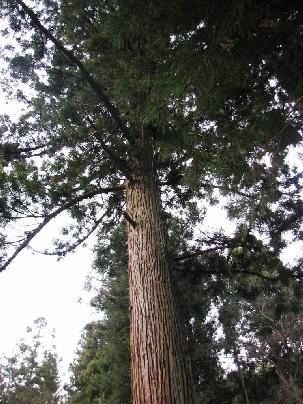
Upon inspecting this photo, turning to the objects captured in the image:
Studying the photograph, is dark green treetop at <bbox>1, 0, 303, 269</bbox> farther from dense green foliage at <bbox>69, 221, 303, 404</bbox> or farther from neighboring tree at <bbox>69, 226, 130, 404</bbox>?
dense green foliage at <bbox>69, 221, 303, 404</bbox>

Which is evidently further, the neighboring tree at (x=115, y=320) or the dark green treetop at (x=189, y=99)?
the neighboring tree at (x=115, y=320)

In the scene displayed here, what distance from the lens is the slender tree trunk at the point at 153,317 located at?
9.61 ft

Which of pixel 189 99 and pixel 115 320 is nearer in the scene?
pixel 189 99

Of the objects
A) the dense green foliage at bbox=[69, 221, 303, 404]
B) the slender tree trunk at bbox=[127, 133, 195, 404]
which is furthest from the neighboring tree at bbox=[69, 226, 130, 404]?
the slender tree trunk at bbox=[127, 133, 195, 404]

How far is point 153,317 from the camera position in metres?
3.34

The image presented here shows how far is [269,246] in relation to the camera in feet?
20.7

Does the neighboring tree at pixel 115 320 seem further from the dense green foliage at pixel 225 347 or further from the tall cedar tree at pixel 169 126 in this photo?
the tall cedar tree at pixel 169 126

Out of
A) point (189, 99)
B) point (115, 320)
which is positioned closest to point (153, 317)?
point (189, 99)

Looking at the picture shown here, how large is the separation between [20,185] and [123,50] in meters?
1.81

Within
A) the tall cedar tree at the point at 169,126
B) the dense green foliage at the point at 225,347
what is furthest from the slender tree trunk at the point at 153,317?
the dense green foliage at the point at 225,347

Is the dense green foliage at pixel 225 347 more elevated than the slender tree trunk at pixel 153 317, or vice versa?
the dense green foliage at pixel 225 347

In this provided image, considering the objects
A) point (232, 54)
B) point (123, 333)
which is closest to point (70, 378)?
point (123, 333)

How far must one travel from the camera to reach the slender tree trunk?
9.61 feet

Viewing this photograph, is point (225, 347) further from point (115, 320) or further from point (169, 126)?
point (169, 126)
